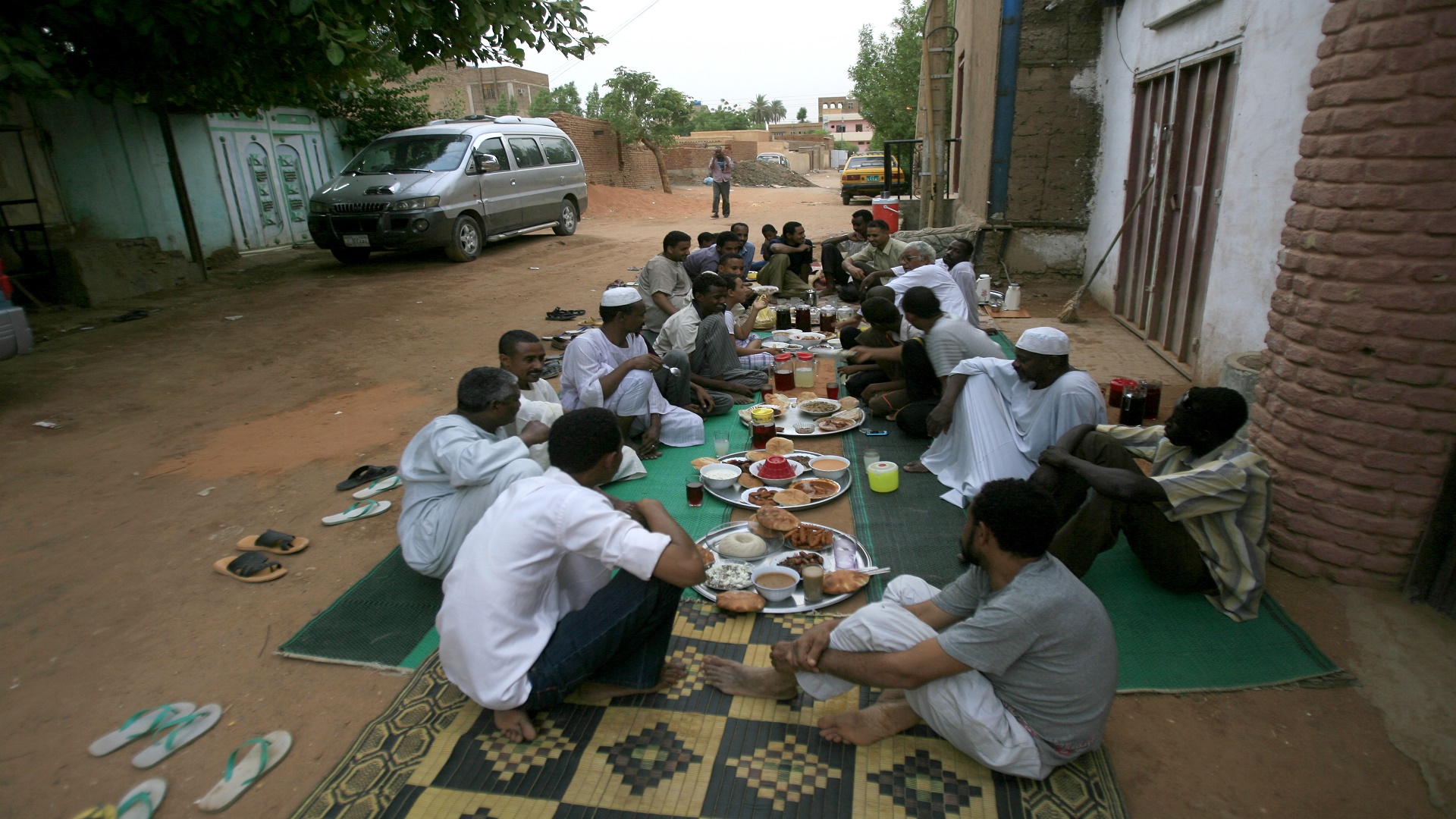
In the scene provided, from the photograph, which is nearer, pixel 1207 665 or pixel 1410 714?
pixel 1410 714

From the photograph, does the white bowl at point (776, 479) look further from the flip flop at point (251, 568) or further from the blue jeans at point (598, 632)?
the flip flop at point (251, 568)

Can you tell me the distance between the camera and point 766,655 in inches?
127

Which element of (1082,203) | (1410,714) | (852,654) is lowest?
(1410,714)

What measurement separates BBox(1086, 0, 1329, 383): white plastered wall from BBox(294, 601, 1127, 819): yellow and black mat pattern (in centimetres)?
410

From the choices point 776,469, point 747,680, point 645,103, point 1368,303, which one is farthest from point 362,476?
point 645,103

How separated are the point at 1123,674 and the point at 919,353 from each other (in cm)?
267

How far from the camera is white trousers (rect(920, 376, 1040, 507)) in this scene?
4.37m

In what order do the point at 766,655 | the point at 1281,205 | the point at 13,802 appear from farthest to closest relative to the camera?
1. the point at 1281,205
2. the point at 766,655
3. the point at 13,802

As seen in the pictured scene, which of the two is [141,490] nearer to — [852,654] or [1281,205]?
[852,654]

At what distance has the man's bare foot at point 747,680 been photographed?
2.90 metres

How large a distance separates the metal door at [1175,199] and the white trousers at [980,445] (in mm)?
3161

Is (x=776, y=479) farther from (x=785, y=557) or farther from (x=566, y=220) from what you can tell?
(x=566, y=220)

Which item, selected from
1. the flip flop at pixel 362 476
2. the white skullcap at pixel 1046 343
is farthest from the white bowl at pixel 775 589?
the flip flop at pixel 362 476

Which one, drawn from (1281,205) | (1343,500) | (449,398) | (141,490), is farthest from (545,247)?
(1343,500)
